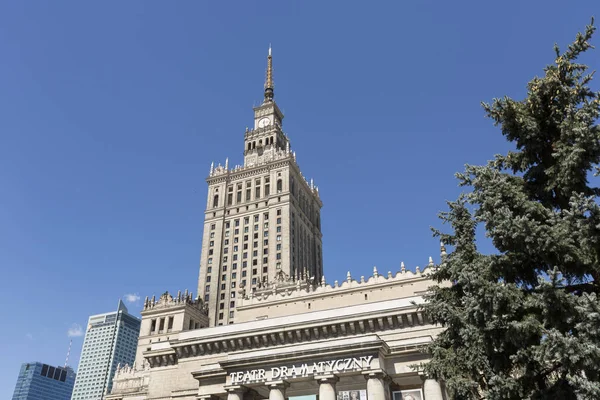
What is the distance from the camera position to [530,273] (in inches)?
746

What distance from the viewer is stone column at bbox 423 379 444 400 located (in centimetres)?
3281

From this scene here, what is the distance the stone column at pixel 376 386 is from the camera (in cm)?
3269

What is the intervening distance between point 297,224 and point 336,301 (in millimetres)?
44591

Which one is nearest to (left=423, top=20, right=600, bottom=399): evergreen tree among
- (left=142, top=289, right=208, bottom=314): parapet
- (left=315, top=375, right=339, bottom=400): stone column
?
(left=315, top=375, right=339, bottom=400): stone column

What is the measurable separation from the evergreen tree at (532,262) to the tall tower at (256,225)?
67401mm

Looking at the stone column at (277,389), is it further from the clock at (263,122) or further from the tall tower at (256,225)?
the clock at (263,122)

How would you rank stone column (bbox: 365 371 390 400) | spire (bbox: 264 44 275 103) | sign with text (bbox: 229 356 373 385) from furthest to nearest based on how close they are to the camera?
spire (bbox: 264 44 275 103) < sign with text (bbox: 229 356 373 385) < stone column (bbox: 365 371 390 400)

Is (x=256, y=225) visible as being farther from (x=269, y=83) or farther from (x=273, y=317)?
(x=273, y=317)

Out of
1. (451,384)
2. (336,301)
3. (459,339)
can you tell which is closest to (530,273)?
(459,339)

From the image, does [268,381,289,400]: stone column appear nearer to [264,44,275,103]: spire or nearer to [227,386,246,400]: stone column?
[227,386,246,400]: stone column

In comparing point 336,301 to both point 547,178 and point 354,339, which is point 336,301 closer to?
point 354,339


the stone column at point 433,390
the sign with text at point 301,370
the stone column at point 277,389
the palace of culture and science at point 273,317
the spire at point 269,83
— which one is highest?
the spire at point 269,83

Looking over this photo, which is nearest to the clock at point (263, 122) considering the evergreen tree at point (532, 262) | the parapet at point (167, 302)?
the parapet at point (167, 302)

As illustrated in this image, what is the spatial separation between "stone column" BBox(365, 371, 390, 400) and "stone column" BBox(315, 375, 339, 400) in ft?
7.98
